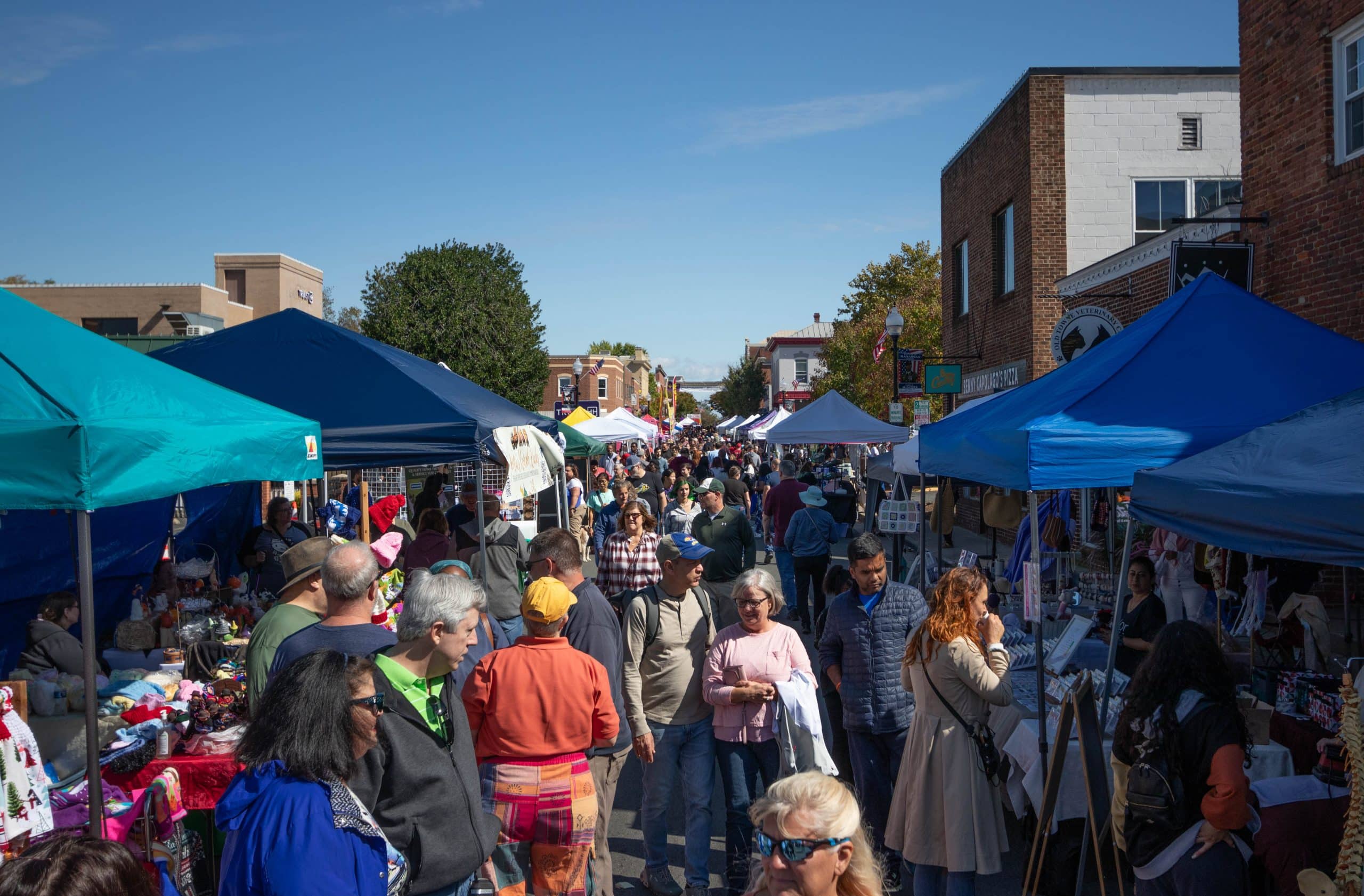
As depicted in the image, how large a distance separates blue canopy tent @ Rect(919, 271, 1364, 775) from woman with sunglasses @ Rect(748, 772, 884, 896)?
2.82m

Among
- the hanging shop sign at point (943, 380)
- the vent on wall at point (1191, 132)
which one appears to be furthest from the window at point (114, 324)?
the vent on wall at point (1191, 132)

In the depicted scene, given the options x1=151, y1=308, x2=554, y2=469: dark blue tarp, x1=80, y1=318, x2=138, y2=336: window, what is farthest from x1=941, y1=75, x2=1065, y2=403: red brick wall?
x1=80, y1=318, x2=138, y2=336: window

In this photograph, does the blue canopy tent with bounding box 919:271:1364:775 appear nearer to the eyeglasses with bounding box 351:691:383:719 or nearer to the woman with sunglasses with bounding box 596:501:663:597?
the woman with sunglasses with bounding box 596:501:663:597

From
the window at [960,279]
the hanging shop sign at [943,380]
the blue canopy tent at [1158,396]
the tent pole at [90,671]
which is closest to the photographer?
the tent pole at [90,671]

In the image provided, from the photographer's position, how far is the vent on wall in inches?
681

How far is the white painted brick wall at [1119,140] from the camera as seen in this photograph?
17.2m

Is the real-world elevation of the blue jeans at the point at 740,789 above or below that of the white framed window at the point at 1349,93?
below

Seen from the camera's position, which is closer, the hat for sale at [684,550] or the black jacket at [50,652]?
the hat for sale at [684,550]

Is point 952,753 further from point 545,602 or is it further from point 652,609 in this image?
point 545,602

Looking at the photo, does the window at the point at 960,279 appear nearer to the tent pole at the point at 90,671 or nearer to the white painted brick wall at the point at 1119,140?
the white painted brick wall at the point at 1119,140

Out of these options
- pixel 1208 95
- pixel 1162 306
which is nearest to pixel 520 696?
pixel 1162 306

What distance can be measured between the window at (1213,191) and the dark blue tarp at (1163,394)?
35.4 ft

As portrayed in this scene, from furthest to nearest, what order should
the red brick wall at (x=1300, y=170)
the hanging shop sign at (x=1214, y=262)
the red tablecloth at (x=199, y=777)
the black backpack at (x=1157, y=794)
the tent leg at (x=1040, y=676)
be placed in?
the hanging shop sign at (x=1214, y=262) → the red brick wall at (x=1300, y=170) → the tent leg at (x=1040, y=676) → the red tablecloth at (x=199, y=777) → the black backpack at (x=1157, y=794)

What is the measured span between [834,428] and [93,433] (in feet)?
40.7
